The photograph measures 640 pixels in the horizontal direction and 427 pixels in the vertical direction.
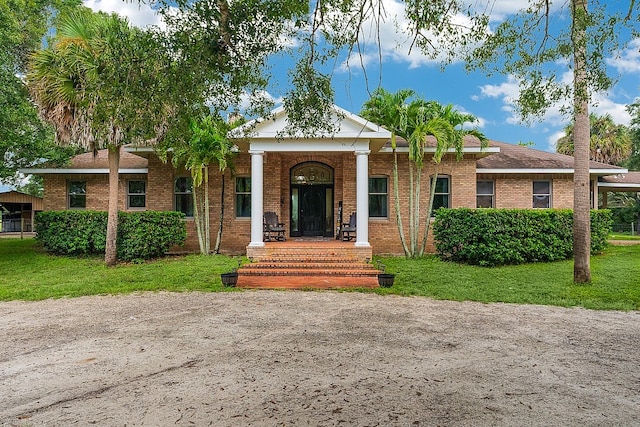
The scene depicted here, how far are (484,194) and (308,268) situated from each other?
8.45m

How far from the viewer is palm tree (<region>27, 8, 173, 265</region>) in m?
5.18

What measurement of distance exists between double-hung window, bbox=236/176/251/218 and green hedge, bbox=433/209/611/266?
6900 mm

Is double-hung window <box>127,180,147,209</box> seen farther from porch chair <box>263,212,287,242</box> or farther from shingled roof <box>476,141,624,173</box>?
shingled roof <box>476,141,624,173</box>

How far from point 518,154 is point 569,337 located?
1332 centimetres

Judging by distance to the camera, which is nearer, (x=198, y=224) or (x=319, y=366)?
(x=319, y=366)

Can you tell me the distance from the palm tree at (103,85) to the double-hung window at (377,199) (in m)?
8.42

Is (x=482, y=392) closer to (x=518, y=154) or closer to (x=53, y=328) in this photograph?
(x=53, y=328)

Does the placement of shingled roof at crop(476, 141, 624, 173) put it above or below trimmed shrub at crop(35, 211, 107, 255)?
above

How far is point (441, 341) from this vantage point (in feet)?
18.0

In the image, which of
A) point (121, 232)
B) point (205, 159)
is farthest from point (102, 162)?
point (205, 159)

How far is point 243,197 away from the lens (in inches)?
614

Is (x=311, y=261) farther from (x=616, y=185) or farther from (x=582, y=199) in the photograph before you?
(x=616, y=185)

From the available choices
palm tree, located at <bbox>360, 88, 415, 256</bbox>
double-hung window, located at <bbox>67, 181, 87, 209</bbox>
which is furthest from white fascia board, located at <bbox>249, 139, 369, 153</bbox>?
double-hung window, located at <bbox>67, 181, 87, 209</bbox>

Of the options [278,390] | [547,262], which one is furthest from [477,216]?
[278,390]
